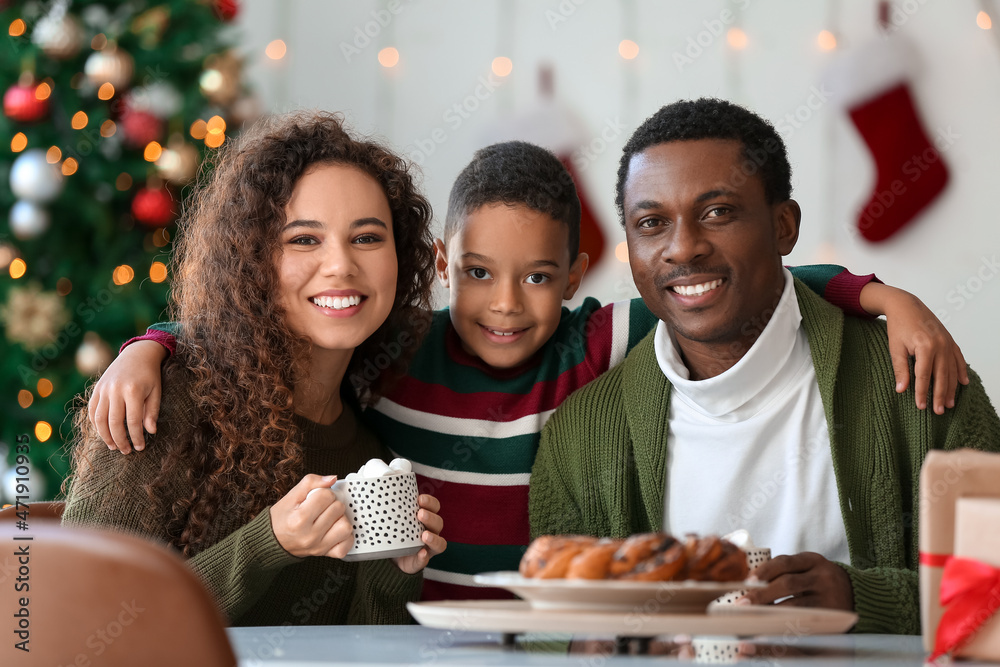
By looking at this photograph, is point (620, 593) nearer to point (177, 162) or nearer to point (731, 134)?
point (731, 134)

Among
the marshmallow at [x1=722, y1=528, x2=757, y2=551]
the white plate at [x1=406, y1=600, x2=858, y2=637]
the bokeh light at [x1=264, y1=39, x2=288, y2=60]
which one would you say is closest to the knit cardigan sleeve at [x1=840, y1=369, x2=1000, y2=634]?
the marshmallow at [x1=722, y1=528, x2=757, y2=551]

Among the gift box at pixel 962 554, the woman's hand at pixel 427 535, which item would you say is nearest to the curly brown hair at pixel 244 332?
the woman's hand at pixel 427 535

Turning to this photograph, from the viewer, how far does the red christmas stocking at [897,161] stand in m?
3.14

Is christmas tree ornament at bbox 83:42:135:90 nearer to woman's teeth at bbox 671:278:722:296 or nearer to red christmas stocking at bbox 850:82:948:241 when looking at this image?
woman's teeth at bbox 671:278:722:296

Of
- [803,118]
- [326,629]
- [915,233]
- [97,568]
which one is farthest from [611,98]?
[97,568]

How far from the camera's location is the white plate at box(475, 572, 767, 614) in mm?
753

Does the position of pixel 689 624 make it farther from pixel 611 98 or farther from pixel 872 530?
pixel 611 98

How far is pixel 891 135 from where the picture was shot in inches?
125

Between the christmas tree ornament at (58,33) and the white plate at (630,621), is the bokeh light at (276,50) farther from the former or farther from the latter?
the white plate at (630,621)

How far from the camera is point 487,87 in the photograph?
11.8 ft

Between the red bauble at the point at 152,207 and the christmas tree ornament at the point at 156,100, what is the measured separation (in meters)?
0.22

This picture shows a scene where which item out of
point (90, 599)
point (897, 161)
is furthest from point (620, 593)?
point (897, 161)

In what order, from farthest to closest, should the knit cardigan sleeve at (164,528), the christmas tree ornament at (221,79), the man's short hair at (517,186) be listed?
the christmas tree ornament at (221,79) < the man's short hair at (517,186) < the knit cardigan sleeve at (164,528)

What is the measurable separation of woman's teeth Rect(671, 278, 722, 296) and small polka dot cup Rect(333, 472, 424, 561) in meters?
0.60
